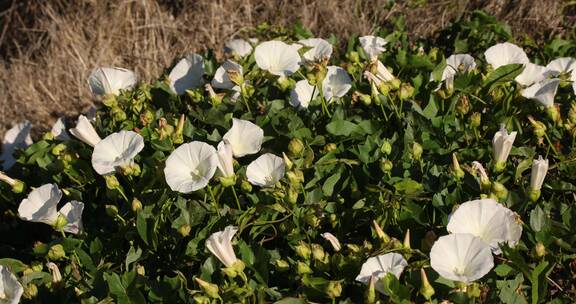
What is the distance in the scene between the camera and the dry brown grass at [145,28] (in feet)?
11.2

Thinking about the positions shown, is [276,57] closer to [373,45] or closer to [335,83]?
[335,83]

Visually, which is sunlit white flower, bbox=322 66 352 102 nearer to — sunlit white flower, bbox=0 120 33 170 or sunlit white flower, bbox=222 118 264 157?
sunlit white flower, bbox=222 118 264 157

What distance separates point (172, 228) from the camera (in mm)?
2006

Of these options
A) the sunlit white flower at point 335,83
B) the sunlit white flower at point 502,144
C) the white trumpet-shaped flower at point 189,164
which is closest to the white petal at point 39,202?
the white trumpet-shaped flower at point 189,164

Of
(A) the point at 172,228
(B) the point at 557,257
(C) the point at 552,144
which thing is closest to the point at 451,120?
(C) the point at 552,144

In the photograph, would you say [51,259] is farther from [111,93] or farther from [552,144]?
[552,144]

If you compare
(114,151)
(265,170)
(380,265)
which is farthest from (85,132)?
(380,265)

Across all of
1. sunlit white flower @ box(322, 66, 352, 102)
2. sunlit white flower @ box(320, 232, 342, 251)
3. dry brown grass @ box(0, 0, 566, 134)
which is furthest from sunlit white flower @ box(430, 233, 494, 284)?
dry brown grass @ box(0, 0, 566, 134)

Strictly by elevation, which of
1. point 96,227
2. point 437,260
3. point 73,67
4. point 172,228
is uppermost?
point 437,260

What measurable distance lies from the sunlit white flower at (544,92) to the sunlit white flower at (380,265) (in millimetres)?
774

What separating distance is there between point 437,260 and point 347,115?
0.81 metres

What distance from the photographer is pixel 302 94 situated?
95.3 inches

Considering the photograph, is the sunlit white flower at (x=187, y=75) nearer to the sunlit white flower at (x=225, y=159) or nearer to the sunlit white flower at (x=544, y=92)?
the sunlit white flower at (x=225, y=159)

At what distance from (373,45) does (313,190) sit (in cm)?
86
